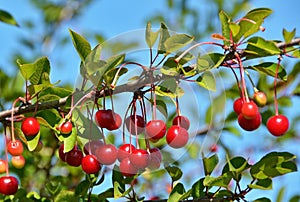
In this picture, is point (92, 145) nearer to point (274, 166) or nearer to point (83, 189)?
point (83, 189)

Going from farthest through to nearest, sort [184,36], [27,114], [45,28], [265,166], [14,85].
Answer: [45,28] < [14,85] < [27,114] < [265,166] < [184,36]

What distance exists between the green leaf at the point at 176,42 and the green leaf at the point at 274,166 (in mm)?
408

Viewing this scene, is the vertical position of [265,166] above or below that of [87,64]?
below

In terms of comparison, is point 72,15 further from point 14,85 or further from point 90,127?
point 90,127

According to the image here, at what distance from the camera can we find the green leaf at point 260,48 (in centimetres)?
135

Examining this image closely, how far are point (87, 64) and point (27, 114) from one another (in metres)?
0.34

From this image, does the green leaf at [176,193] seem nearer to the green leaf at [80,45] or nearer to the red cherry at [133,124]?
the red cherry at [133,124]

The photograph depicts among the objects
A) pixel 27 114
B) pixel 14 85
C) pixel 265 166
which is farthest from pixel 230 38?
pixel 14 85

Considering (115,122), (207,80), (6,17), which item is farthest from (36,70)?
(6,17)

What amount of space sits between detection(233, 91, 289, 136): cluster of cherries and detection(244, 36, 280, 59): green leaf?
0.48 ft

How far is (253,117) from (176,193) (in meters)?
0.31

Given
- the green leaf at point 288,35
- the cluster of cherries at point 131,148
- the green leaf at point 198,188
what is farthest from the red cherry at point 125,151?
the green leaf at point 288,35

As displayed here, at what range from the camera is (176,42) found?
1.40m

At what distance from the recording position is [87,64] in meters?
1.45
